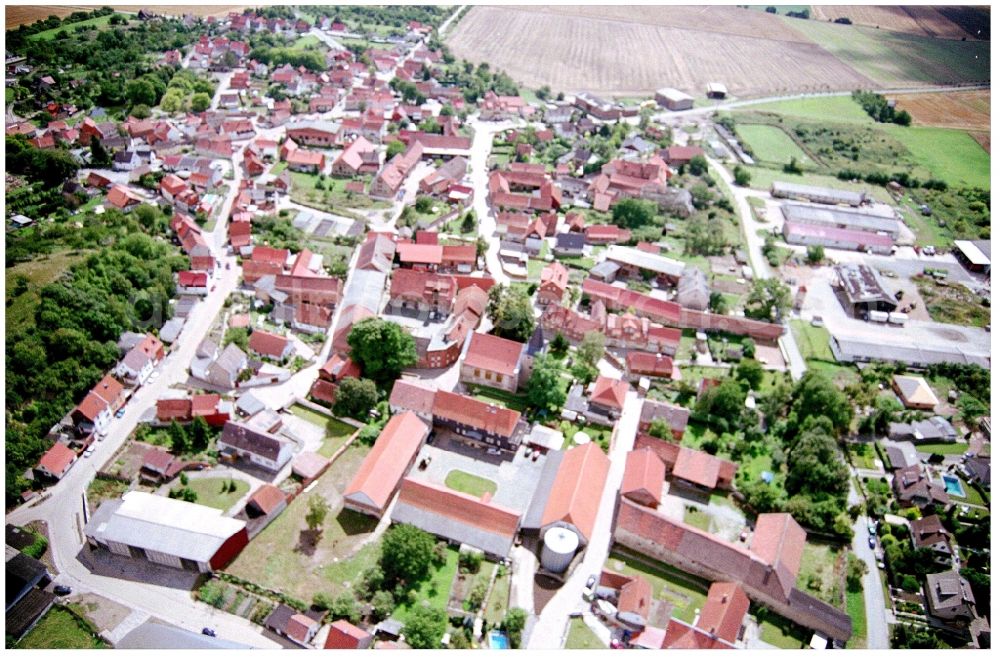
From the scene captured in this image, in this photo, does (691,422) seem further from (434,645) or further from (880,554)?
(434,645)

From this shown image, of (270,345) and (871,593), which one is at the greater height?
(270,345)

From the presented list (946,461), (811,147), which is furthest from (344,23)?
(946,461)

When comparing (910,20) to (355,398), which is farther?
(910,20)

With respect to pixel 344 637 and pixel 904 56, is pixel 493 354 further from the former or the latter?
pixel 904 56

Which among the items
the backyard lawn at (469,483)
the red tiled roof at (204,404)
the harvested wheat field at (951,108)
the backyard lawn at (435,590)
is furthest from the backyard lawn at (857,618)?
the harvested wheat field at (951,108)

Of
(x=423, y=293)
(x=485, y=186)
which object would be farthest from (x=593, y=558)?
(x=485, y=186)

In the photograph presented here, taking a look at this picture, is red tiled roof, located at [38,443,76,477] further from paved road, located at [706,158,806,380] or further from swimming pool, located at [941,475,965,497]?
swimming pool, located at [941,475,965,497]
